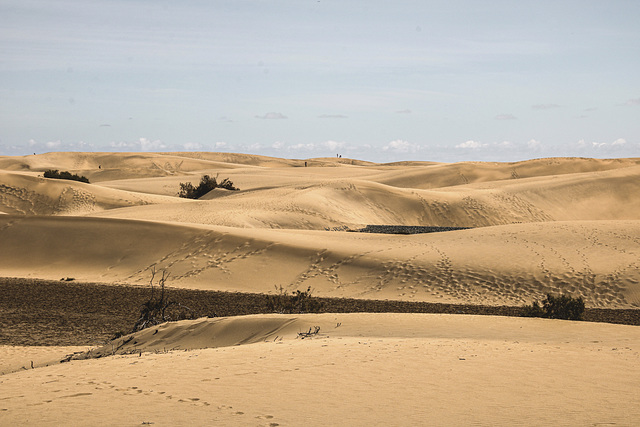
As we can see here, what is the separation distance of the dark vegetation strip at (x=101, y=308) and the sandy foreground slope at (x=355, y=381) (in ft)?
12.1

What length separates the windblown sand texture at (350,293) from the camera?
7473mm

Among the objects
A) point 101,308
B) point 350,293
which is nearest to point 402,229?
point 350,293

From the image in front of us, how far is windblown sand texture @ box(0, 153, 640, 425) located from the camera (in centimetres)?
747

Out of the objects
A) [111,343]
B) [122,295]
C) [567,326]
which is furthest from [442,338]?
[122,295]

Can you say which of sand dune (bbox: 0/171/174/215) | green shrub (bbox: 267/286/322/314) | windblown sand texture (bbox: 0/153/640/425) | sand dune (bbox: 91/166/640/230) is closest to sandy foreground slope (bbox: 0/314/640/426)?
windblown sand texture (bbox: 0/153/640/425)

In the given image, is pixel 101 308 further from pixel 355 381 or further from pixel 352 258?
pixel 355 381

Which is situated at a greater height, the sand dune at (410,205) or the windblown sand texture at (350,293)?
the sand dune at (410,205)

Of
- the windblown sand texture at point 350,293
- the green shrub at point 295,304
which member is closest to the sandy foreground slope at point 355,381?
the windblown sand texture at point 350,293

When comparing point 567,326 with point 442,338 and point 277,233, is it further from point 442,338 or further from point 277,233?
point 277,233

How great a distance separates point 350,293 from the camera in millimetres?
22016

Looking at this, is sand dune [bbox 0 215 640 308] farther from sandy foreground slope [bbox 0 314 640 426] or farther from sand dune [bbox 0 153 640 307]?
sandy foreground slope [bbox 0 314 640 426]

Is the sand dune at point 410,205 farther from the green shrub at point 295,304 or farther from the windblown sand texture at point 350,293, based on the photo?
the green shrub at point 295,304

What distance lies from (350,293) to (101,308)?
25.3 feet

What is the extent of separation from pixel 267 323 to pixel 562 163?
250 feet
